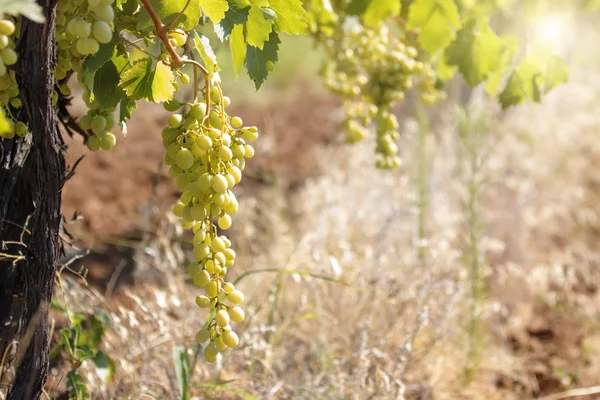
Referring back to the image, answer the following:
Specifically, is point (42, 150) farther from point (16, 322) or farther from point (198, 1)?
point (16, 322)

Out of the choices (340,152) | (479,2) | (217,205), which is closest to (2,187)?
(217,205)

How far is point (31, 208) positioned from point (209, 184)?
66cm

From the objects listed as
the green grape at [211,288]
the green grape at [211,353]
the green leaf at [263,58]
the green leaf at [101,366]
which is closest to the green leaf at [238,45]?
the green leaf at [263,58]

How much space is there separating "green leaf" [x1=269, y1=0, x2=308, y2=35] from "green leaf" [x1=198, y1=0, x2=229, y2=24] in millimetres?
199

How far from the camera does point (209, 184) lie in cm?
130

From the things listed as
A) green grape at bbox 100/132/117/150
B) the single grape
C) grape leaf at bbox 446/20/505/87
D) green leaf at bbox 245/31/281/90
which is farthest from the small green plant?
grape leaf at bbox 446/20/505/87

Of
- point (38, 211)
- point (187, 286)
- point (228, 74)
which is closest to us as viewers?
point (38, 211)

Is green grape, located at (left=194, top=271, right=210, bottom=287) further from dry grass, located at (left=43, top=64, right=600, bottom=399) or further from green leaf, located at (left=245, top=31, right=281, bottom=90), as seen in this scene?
dry grass, located at (left=43, top=64, right=600, bottom=399)

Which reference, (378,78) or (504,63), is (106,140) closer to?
(378,78)

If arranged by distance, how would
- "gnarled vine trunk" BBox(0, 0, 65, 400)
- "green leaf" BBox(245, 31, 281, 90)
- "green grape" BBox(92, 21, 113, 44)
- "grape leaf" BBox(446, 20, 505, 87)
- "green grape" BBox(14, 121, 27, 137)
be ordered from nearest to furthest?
"green grape" BBox(92, 21, 113, 44)
"gnarled vine trunk" BBox(0, 0, 65, 400)
"green grape" BBox(14, 121, 27, 137)
"green leaf" BBox(245, 31, 281, 90)
"grape leaf" BBox(446, 20, 505, 87)

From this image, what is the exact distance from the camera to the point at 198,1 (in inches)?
56.5

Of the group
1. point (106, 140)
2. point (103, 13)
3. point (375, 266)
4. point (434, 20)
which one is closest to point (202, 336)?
point (106, 140)

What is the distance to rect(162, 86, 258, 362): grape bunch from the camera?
4.35ft

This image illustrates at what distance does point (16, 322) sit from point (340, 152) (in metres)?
3.47
